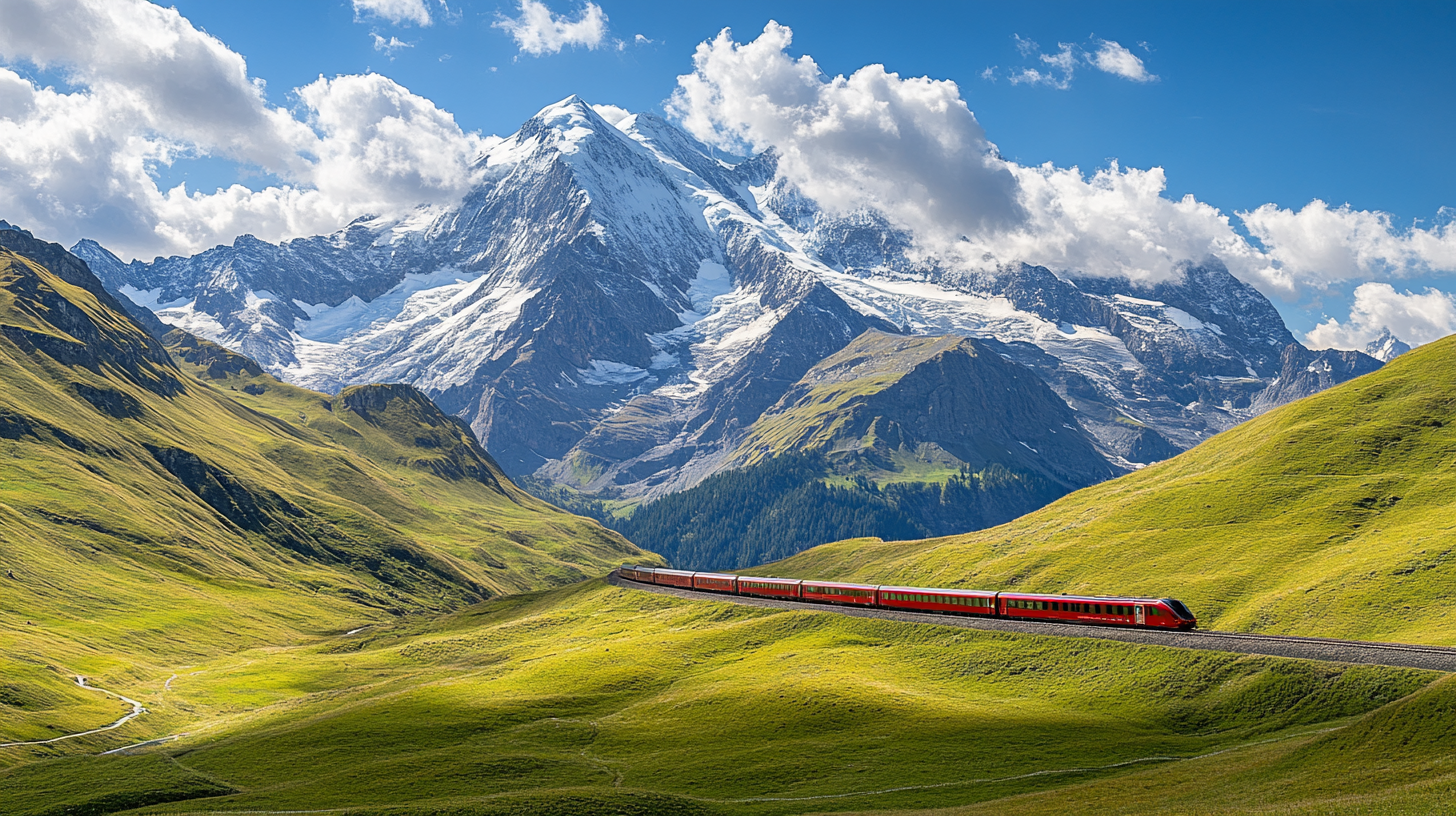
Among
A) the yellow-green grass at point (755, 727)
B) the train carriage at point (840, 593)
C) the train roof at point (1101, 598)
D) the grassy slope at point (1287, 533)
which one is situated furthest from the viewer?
the train carriage at point (840, 593)

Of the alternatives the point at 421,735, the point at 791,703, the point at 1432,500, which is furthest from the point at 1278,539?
the point at 421,735

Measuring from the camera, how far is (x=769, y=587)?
13538 cm

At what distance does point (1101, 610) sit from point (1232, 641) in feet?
40.8

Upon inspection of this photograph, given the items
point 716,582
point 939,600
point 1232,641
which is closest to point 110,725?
point 716,582

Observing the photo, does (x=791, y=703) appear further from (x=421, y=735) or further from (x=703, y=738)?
(x=421, y=735)

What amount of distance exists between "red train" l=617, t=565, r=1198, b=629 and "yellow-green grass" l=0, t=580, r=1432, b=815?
3579 mm

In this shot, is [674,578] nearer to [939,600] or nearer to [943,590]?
[939,600]

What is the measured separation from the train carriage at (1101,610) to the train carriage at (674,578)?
64.1 m

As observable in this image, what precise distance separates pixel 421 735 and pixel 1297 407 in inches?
6477

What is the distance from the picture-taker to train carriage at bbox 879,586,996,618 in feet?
338

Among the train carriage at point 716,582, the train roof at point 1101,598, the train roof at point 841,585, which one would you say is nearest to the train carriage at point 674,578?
the train carriage at point 716,582

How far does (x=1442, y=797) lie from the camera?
39625mm

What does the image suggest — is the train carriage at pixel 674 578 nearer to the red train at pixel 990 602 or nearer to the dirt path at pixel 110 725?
the red train at pixel 990 602

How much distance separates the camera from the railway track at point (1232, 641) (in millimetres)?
71750
